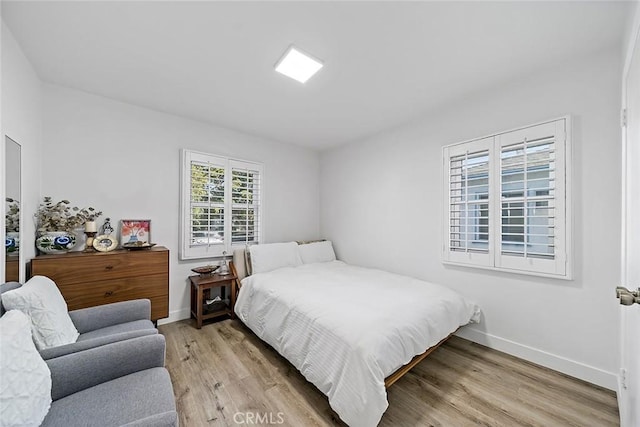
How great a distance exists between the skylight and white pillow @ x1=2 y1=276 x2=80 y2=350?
2223 millimetres

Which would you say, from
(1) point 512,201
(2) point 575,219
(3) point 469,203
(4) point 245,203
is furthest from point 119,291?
(2) point 575,219

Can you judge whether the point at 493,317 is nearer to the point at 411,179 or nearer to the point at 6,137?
the point at 411,179

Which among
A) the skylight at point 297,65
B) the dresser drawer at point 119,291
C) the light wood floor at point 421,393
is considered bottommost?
the light wood floor at point 421,393

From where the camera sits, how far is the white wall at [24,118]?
1.67m

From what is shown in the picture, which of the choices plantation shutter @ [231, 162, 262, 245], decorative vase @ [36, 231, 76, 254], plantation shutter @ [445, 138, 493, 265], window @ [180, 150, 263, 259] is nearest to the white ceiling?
plantation shutter @ [445, 138, 493, 265]

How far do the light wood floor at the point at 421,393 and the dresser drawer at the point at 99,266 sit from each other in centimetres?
84

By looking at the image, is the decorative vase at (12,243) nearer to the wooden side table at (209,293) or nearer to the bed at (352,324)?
the wooden side table at (209,293)

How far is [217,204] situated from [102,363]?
2.27 m

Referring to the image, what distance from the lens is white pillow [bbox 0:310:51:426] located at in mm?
890

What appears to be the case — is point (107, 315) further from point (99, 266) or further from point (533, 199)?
point (533, 199)

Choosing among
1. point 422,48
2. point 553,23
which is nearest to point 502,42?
point 553,23

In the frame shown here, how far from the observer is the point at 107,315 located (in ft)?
6.16

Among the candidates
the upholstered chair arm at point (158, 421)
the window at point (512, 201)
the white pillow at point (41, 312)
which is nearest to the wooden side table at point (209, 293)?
the white pillow at point (41, 312)

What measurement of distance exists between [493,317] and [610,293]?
0.86 meters
